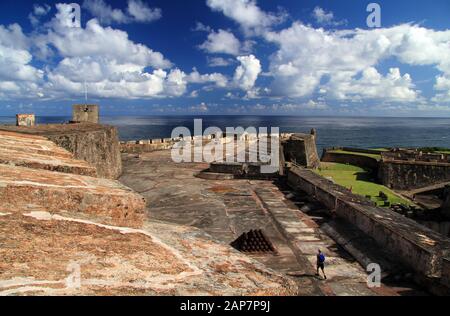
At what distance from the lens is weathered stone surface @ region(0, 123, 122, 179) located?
820cm

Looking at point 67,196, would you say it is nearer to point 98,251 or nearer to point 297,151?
point 98,251

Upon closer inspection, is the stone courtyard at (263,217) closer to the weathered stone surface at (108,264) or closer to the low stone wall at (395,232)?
the low stone wall at (395,232)

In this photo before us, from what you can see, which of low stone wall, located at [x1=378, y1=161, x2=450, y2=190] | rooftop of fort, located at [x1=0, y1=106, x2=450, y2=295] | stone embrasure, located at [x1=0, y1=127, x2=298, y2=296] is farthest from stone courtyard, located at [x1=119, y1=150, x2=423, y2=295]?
low stone wall, located at [x1=378, y1=161, x2=450, y2=190]

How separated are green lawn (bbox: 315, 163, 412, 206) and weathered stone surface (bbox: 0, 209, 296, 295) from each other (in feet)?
78.5

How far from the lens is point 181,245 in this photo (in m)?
2.58

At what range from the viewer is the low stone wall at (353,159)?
4139cm

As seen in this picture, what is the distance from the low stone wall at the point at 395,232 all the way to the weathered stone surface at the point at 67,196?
451cm

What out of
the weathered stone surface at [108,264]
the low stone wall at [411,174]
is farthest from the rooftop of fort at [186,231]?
the low stone wall at [411,174]

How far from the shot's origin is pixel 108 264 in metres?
1.83

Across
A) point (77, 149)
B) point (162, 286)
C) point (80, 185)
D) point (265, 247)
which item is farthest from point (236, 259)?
point (77, 149)

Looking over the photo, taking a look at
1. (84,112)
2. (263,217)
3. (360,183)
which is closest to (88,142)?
(263,217)

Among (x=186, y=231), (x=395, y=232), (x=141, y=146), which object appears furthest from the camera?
(x=141, y=146)

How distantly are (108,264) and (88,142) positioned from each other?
856 centimetres

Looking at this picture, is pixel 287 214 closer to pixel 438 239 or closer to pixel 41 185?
pixel 438 239
